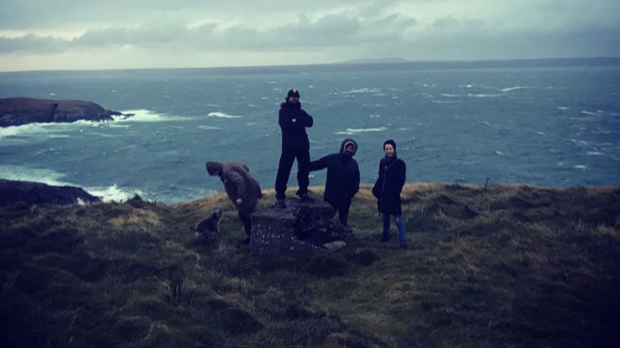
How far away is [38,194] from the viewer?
39156 mm

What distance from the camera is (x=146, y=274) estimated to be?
10844mm

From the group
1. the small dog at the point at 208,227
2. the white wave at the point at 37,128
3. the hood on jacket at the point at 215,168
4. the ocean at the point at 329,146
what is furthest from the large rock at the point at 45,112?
the hood on jacket at the point at 215,168

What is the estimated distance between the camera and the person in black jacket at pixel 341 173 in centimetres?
1352

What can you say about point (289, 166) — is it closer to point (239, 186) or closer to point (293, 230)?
point (239, 186)

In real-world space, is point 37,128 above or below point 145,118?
below

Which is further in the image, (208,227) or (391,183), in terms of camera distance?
(208,227)

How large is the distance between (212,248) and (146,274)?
2.91 metres

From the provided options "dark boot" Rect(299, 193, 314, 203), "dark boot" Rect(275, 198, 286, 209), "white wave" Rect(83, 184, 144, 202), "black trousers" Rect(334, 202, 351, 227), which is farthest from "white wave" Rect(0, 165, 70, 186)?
"black trousers" Rect(334, 202, 351, 227)

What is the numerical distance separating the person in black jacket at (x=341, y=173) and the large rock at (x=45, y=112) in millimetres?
102081

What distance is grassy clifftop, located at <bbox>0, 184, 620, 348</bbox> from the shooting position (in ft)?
26.2

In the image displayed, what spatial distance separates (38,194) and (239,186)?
106ft

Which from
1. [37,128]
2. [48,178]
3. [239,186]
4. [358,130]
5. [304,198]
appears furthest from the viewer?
[37,128]

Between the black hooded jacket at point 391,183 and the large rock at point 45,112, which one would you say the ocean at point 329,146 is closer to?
the large rock at point 45,112

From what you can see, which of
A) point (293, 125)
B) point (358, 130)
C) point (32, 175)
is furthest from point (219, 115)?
point (293, 125)
